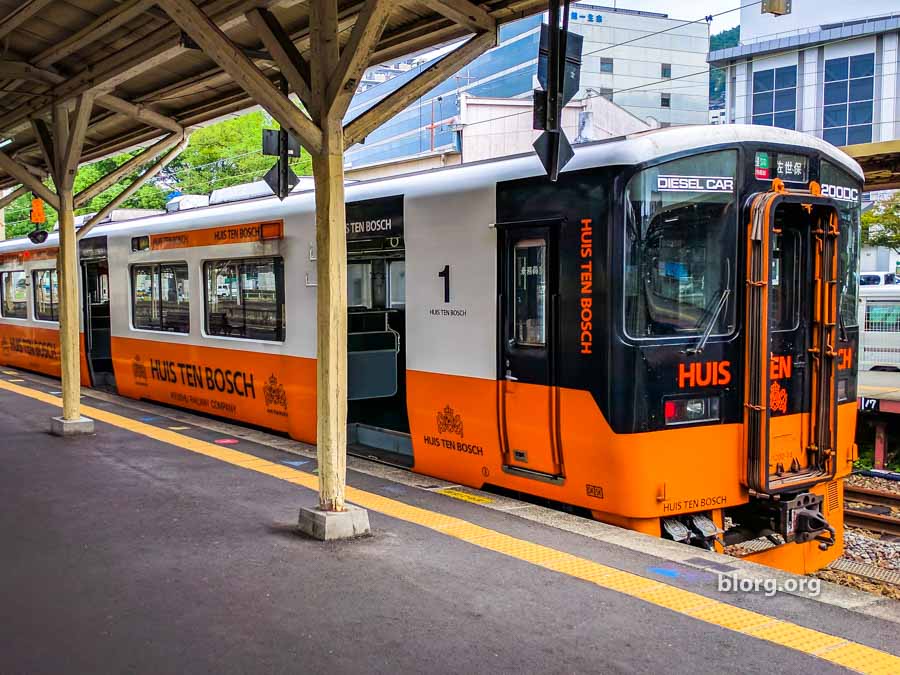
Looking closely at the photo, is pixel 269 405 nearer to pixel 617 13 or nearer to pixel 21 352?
pixel 21 352

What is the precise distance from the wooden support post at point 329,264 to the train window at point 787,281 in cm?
311

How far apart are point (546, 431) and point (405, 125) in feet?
203

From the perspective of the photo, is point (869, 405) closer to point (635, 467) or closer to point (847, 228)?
point (847, 228)

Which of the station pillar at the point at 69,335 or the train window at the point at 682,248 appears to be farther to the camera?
the station pillar at the point at 69,335

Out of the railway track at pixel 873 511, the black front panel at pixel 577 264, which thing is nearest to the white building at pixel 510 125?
the railway track at pixel 873 511

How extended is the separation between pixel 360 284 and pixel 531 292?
2.98 m

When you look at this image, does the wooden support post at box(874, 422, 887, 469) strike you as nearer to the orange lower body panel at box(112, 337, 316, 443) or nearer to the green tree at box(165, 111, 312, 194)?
the orange lower body panel at box(112, 337, 316, 443)

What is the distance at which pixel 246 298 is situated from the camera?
31.7ft

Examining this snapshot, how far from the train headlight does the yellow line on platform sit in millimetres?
1176

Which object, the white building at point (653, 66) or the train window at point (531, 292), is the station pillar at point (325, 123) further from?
the white building at point (653, 66)

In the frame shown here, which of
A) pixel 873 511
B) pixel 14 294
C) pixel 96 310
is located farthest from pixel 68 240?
pixel 873 511

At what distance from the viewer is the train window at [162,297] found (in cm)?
1086

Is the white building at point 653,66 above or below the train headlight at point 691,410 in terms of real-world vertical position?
above

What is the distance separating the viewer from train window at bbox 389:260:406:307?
27.4 feet
